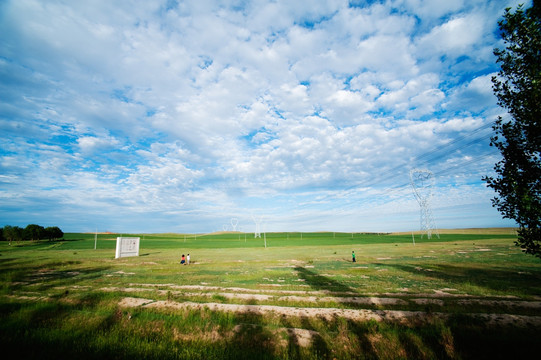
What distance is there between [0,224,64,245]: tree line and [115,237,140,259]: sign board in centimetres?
11560

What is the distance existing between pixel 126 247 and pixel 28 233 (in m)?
129

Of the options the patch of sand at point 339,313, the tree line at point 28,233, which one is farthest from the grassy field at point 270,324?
the tree line at point 28,233

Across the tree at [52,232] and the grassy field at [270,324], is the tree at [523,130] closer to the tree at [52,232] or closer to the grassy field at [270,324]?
the grassy field at [270,324]

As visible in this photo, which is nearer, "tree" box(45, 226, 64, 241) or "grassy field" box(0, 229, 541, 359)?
"grassy field" box(0, 229, 541, 359)

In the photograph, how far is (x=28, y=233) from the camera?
134 m

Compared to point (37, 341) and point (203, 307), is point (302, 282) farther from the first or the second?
point (37, 341)

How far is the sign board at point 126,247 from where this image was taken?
54.9 metres

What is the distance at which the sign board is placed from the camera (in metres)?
54.9

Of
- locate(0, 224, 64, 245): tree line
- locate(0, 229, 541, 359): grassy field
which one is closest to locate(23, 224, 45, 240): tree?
locate(0, 224, 64, 245): tree line

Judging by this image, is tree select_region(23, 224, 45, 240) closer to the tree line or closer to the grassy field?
the tree line

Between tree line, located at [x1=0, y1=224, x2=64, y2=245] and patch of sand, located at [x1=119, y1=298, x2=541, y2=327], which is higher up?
tree line, located at [x1=0, y1=224, x2=64, y2=245]

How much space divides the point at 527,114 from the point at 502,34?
6263 mm

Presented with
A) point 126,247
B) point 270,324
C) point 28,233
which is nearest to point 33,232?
point 28,233

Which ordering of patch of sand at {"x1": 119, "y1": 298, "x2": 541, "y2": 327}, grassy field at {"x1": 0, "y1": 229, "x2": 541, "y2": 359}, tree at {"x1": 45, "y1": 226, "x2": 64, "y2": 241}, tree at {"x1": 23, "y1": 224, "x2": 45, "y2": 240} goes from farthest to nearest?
tree at {"x1": 45, "y1": 226, "x2": 64, "y2": 241} → tree at {"x1": 23, "y1": 224, "x2": 45, "y2": 240} → patch of sand at {"x1": 119, "y1": 298, "x2": 541, "y2": 327} → grassy field at {"x1": 0, "y1": 229, "x2": 541, "y2": 359}
